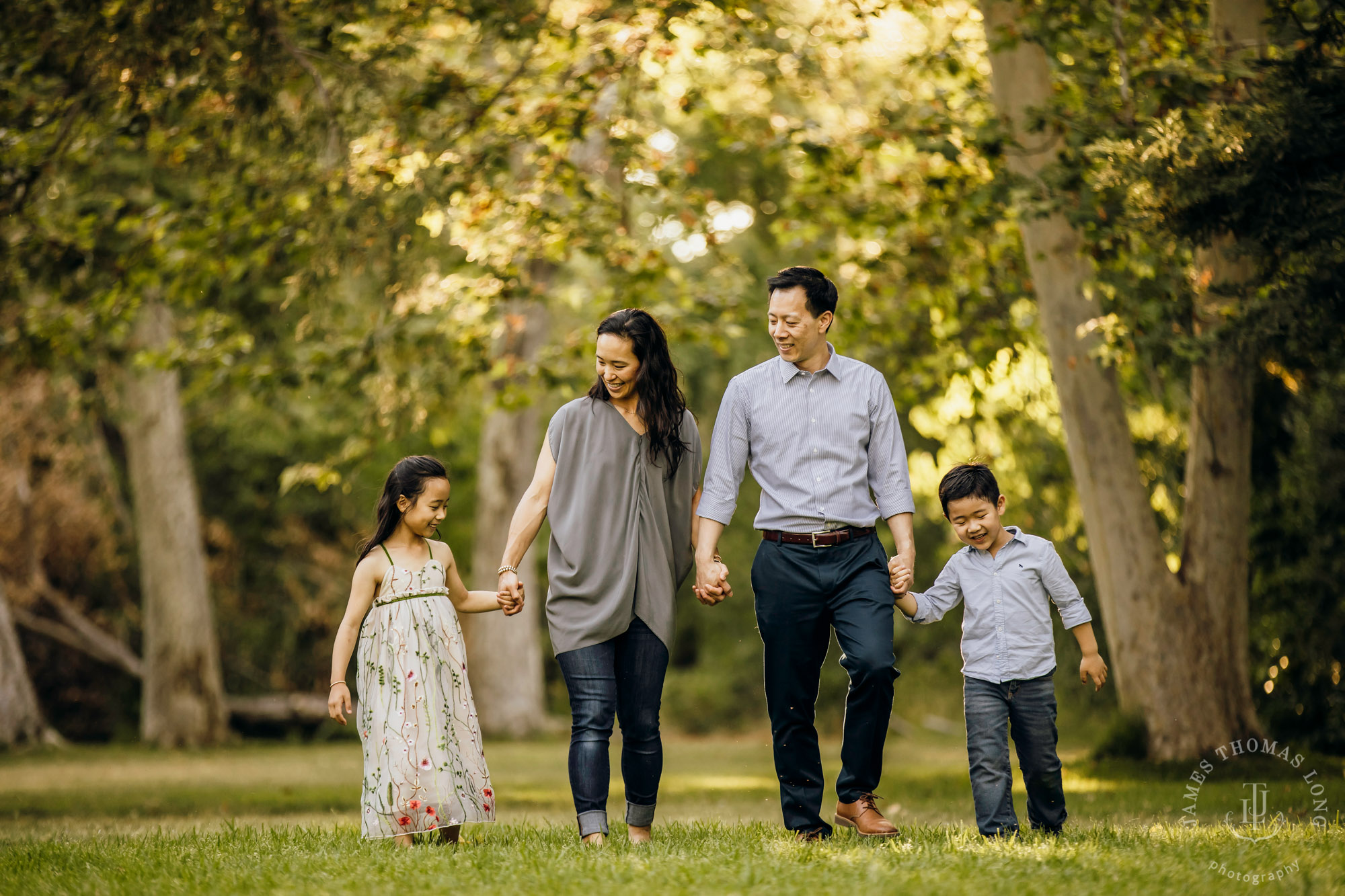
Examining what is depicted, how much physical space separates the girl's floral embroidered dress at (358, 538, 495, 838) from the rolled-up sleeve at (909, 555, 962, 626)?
194 cm

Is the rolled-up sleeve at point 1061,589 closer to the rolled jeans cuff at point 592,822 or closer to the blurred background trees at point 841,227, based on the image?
the rolled jeans cuff at point 592,822

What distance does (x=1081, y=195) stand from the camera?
8.60 m

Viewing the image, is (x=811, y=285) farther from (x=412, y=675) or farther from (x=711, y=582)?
(x=412, y=675)

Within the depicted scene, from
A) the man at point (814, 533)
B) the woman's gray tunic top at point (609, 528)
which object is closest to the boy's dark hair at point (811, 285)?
the man at point (814, 533)

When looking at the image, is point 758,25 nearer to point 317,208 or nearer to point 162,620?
point 317,208

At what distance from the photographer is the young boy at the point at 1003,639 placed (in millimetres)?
5066

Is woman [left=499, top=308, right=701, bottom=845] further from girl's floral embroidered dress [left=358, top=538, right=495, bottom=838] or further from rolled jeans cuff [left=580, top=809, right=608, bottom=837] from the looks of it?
girl's floral embroidered dress [left=358, top=538, right=495, bottom=838]

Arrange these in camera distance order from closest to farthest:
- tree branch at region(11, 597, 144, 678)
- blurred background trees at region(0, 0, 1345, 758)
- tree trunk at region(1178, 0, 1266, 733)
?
1. blurred background trees at region(0, 0, 1345, 758)
2. tree trunk at region(1178, 0, 1266, 733)
3. tree branch at region(11, 597, 144, 678)

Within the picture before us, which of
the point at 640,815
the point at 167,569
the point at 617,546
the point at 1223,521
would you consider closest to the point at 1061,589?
the point at 617,546

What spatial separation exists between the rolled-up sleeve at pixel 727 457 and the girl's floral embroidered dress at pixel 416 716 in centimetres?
125

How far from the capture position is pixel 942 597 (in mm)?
5344

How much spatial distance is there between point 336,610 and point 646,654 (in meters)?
16.3

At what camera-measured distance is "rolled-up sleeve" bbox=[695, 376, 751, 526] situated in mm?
5266

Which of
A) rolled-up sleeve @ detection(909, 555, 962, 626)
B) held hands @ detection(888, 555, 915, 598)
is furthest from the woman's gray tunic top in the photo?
rolled-up sleeve @ detection(909, 555, 962, 626)
